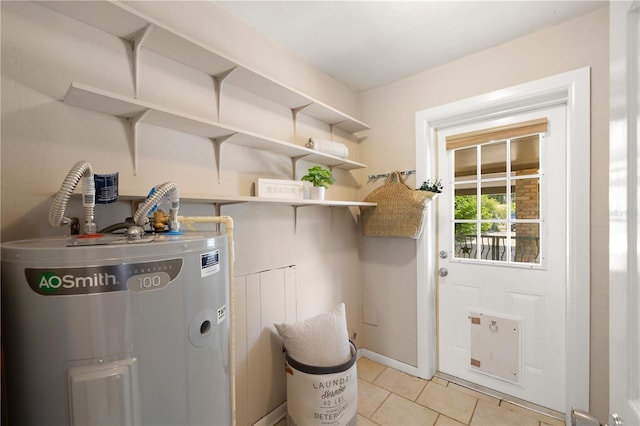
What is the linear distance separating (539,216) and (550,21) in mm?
1189

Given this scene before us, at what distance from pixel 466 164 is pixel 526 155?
37cm

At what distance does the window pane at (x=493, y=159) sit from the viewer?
196 centimetres

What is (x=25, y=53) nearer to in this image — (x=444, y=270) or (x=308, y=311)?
(x=308, y=311)

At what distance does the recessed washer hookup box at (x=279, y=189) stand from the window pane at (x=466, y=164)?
4.23 feet

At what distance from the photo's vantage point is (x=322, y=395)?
1.49 metres

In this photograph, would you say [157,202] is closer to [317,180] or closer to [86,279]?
[86,279]

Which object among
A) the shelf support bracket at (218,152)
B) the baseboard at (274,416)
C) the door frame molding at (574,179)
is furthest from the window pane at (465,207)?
the baseboard at (274,416)

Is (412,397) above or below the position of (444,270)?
below

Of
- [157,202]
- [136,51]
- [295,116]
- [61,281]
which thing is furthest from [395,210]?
[61,281]

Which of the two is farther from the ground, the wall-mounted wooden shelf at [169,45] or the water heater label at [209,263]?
the wall-mounted wooden shelf at [169,45]

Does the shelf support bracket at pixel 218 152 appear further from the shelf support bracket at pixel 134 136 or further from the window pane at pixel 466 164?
the window pane at pixel 466 164

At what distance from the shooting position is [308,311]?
6.50 feet

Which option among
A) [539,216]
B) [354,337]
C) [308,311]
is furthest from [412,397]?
[539,216]

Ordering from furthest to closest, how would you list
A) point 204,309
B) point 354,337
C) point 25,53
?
point 354,337 → point 25,53 → point 204,309
